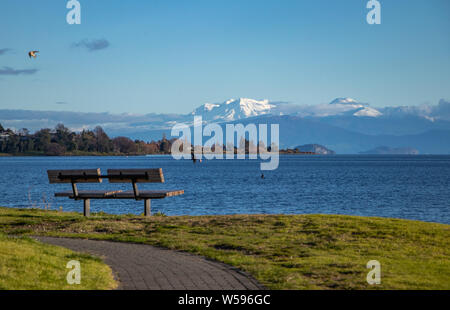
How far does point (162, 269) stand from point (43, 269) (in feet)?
7.11

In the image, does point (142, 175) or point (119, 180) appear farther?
point (119, 180)

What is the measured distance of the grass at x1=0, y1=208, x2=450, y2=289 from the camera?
371 inches

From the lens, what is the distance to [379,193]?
2256 inches

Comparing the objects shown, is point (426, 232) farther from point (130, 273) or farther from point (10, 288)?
point (10, 288)

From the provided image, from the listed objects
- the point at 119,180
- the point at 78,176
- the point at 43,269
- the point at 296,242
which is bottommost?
the point at 296,242

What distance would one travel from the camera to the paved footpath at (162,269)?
344 inches

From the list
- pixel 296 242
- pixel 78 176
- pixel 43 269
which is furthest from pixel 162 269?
pixel 78 176

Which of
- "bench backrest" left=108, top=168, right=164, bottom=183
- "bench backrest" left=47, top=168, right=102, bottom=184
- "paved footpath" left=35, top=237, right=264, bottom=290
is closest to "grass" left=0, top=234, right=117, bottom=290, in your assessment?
"paved footpath" left=35, top=237, right=264, bottom=290

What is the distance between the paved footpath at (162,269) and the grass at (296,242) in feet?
1.51

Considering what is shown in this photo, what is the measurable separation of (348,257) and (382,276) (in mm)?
1967

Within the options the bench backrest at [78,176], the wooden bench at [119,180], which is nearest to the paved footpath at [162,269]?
the wooden bench at [119,180]

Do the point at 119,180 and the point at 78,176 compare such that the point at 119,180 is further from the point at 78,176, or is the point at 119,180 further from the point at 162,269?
the point at 162,269

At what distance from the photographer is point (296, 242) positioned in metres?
13.2
